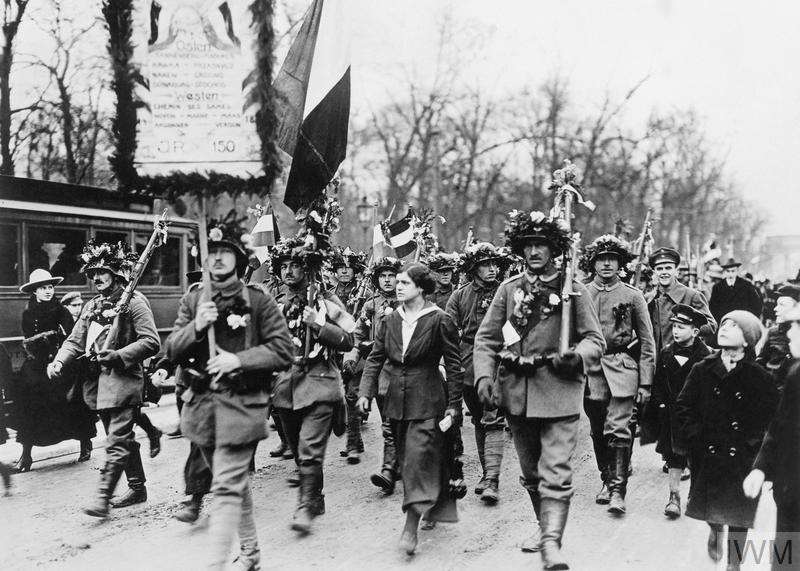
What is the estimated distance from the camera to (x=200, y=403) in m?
4.74

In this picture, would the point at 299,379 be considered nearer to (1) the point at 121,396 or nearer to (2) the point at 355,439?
(1) the point at 121,396

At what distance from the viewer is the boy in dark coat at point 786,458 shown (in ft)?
13.1

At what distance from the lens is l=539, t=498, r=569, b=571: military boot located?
4.76 meters

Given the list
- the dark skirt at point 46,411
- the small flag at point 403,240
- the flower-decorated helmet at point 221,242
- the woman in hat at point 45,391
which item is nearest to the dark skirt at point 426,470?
the flower-decorated helmet at point 221,242

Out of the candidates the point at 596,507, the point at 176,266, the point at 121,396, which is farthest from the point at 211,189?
the point at 176,266

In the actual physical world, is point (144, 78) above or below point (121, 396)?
above

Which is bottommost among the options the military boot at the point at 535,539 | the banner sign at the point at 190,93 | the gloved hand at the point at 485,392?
the military boot at the point at 535,539

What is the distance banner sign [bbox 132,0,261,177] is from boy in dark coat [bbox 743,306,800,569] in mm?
3517

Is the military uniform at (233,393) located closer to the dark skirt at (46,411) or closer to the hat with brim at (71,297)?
the dark skirt at (46,411)

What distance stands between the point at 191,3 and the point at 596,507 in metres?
4.99

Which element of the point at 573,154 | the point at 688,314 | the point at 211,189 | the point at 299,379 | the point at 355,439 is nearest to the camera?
the point at 211,189

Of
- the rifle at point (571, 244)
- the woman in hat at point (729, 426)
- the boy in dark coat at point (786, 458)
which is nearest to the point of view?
the boy in dark coat at point (786, 458)

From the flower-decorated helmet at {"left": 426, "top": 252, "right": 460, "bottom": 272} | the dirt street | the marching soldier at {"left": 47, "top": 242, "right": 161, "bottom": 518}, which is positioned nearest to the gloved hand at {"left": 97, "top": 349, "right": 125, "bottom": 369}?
the marching soldier at {"left": 47, "top": 242, "right": 161, "bottom": 518}

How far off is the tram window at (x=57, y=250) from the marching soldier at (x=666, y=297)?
913 centimetres
